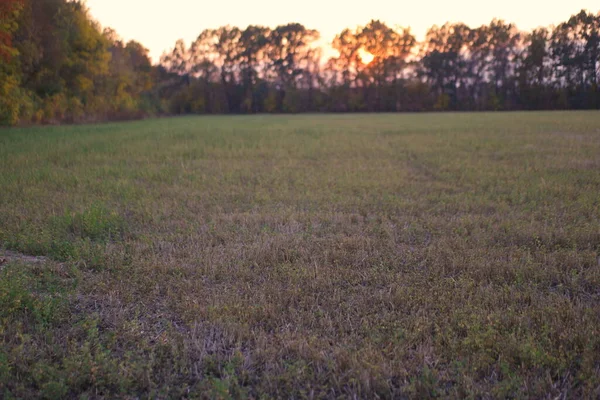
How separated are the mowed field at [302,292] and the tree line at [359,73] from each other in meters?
39.0

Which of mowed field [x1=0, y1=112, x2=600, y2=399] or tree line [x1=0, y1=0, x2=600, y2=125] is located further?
tree line [x1=0, y1=0, x2=600, y2=125]

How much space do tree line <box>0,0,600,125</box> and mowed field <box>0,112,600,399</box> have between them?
39.0 metres

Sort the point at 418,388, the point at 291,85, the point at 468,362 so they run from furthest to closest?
the point at 291,85, the point at 468,362, the point at 418,388

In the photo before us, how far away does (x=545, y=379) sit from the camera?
2.73 m

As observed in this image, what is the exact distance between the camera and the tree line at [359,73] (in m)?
62.0

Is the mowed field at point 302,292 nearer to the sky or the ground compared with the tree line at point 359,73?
nearer to the ground

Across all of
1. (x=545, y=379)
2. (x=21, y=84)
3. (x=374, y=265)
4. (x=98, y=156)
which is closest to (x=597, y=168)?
(x=374, y=265)

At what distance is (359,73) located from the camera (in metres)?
81.1

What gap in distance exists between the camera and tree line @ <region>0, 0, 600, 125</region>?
6200 centimetres

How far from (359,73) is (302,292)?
82.1 metres

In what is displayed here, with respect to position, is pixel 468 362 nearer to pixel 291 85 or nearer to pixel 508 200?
pixel 508 200

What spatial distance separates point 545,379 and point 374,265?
6.92 feet

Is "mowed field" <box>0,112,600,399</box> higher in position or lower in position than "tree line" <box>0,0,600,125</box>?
lower

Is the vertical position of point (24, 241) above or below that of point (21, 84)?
below
